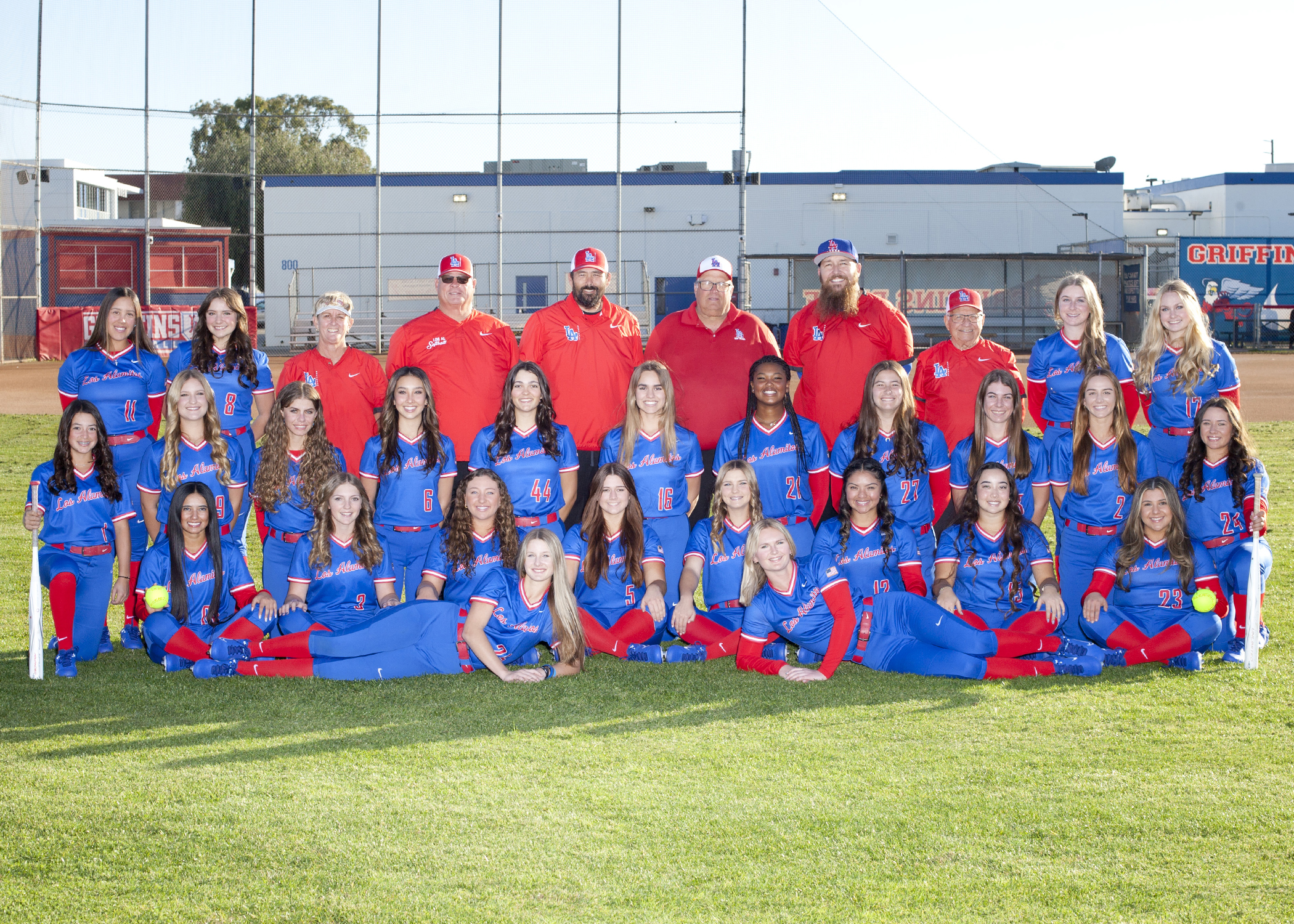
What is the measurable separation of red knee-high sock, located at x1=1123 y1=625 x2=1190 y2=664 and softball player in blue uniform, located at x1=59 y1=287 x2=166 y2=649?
15.7ft

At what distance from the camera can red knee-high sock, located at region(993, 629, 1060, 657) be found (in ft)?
17.3

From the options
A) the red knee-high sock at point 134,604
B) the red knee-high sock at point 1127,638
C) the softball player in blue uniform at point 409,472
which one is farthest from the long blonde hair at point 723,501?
the red knee-high sock at point 134,604

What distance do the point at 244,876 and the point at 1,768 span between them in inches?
53.6

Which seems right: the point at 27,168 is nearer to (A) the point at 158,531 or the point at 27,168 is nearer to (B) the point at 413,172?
(B) the point at 413,172

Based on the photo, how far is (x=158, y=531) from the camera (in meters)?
5.77

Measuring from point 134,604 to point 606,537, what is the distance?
7.58 feet

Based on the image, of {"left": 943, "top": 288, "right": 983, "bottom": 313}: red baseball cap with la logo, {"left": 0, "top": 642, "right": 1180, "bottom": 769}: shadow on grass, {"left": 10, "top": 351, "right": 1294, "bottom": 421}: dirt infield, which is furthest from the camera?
{"left": 10, "top": 351, "right": 1294, "bottom": 421}: dirt infield

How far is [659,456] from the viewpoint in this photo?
5.83m

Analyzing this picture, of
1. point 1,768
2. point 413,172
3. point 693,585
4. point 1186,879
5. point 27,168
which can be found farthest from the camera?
point 27,168

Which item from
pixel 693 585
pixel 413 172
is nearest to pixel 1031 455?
pixel 693 585

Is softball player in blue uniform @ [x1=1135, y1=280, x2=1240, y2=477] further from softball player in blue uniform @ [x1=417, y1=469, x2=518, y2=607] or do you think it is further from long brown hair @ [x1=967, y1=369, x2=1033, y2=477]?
softball player in blue uniform @ [x1=417, y1=469, x2=518, y2=607]

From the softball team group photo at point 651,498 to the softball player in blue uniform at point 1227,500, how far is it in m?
0.02

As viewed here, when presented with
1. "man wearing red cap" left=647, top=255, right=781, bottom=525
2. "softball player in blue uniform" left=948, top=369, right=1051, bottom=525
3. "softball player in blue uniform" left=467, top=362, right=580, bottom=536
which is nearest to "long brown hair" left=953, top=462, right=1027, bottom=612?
"softball player in blue uniform" left=948, top=369, right=1051, bottom=525

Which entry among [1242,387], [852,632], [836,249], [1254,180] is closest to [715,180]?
[1242,387]
